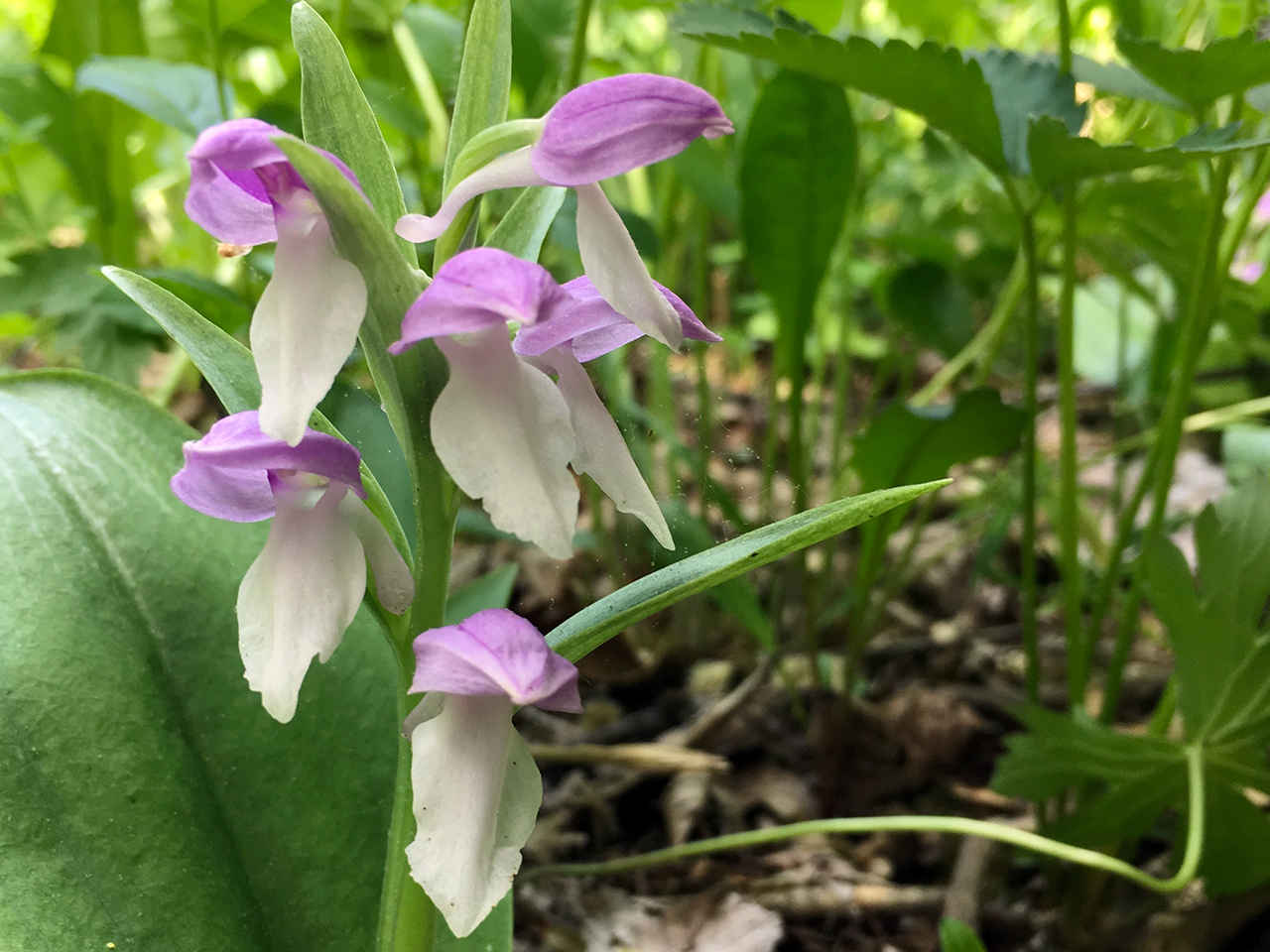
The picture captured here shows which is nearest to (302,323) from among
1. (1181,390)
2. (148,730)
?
(148,730)

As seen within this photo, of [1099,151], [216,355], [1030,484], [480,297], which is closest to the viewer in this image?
[480,297]

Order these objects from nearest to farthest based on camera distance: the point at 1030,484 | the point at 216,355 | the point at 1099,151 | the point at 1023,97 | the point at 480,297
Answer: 1. the point at 480,297
2. the point at 216,355
3. the point at 1099,151
4. the point at 1023,97
5. the point at 1030,484

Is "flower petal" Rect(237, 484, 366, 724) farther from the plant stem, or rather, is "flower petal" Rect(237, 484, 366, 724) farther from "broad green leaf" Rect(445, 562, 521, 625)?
the plant stem

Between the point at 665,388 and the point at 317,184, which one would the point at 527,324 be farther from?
the point at 665,388

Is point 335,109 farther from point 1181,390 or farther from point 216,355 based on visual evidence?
point 1181,390

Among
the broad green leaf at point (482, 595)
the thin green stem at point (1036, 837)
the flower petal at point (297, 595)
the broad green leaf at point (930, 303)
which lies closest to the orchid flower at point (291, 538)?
the flower petal at point (297, 595)

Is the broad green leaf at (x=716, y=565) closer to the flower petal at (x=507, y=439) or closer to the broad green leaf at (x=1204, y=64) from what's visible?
the flower petal at (x=507, y=439)

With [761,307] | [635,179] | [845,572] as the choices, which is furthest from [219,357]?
[761,307]
